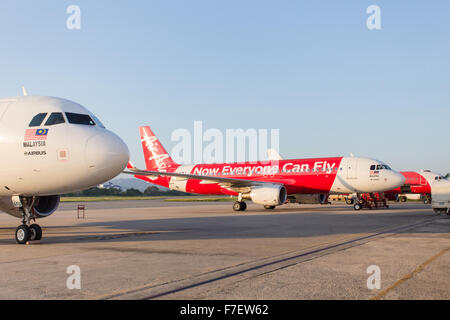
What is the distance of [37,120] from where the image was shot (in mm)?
10703

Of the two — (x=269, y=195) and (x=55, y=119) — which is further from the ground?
(x=55, y=119)

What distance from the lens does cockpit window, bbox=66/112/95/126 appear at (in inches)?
423

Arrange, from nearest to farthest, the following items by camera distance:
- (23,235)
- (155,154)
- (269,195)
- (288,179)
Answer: (23,235)
(269,195)
(288,179)
(155,154)

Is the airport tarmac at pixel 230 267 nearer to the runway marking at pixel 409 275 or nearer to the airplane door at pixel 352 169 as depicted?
the runway marking at pixel 409 275

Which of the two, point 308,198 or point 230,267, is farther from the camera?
point 308,198

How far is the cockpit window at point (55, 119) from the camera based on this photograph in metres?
10.6

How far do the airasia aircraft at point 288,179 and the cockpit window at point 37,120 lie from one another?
1525 centimetres

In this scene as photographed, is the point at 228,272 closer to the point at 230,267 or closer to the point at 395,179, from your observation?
the point at 230,267

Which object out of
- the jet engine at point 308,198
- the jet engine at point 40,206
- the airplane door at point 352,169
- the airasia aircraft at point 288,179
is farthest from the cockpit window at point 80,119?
the jet engine at point 308,198

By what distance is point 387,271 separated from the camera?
739cm

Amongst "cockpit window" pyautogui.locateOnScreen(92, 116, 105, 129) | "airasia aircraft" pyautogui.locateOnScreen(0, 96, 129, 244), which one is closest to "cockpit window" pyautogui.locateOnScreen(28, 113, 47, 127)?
"airasia aircraft" pyautogui.locateOnScreen(0, 96, 129, 244)

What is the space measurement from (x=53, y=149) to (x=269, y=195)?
19.9m

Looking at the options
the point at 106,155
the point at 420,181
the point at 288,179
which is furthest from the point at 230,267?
the point at 420,181

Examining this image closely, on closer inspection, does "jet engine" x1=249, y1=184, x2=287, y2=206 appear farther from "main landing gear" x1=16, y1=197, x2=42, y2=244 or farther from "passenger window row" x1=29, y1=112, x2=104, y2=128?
"passenger window row" x1=29, y1=112, x2=104, y2=128
